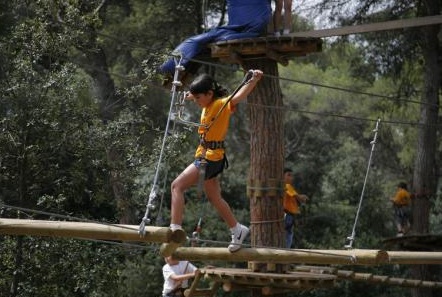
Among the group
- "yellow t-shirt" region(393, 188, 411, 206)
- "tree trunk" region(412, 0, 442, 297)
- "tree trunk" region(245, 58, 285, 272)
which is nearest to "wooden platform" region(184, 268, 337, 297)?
"tree trunk" region(245, 58, 285, 272)

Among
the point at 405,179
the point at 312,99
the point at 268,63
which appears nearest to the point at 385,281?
the point at 268,63

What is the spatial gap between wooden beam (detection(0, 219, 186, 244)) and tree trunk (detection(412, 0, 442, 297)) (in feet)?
27.0

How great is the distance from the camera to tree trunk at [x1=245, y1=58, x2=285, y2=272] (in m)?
8.21

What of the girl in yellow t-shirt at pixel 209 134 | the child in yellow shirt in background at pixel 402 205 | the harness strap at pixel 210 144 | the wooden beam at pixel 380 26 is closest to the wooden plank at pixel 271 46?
the wooden beam at pixel 380 26

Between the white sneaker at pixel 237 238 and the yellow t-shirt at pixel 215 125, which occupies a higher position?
the yellow t-shirt at pixel 215 125

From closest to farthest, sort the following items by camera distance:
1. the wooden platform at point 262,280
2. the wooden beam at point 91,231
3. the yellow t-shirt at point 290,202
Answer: the wooden beam at point 91,231
the wooden platform at point 262,280
the yellow t-shirt at point 290,202

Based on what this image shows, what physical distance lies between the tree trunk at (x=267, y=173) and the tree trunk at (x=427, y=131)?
535 cm

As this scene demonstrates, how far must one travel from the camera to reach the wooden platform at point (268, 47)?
25.1 ft

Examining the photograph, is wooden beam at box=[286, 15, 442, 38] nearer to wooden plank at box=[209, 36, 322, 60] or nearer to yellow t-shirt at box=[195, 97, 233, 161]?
wooden plank at box=[209, 36, 322, 60]

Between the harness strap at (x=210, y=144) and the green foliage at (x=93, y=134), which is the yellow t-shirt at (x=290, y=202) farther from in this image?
the harness strap at (x=210, y=144)

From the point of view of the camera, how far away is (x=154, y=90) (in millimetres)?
16703

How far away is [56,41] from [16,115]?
993 millimetres

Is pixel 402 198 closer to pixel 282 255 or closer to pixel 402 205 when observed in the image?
pixel 402 205

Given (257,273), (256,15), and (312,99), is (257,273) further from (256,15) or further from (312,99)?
(312,99)
